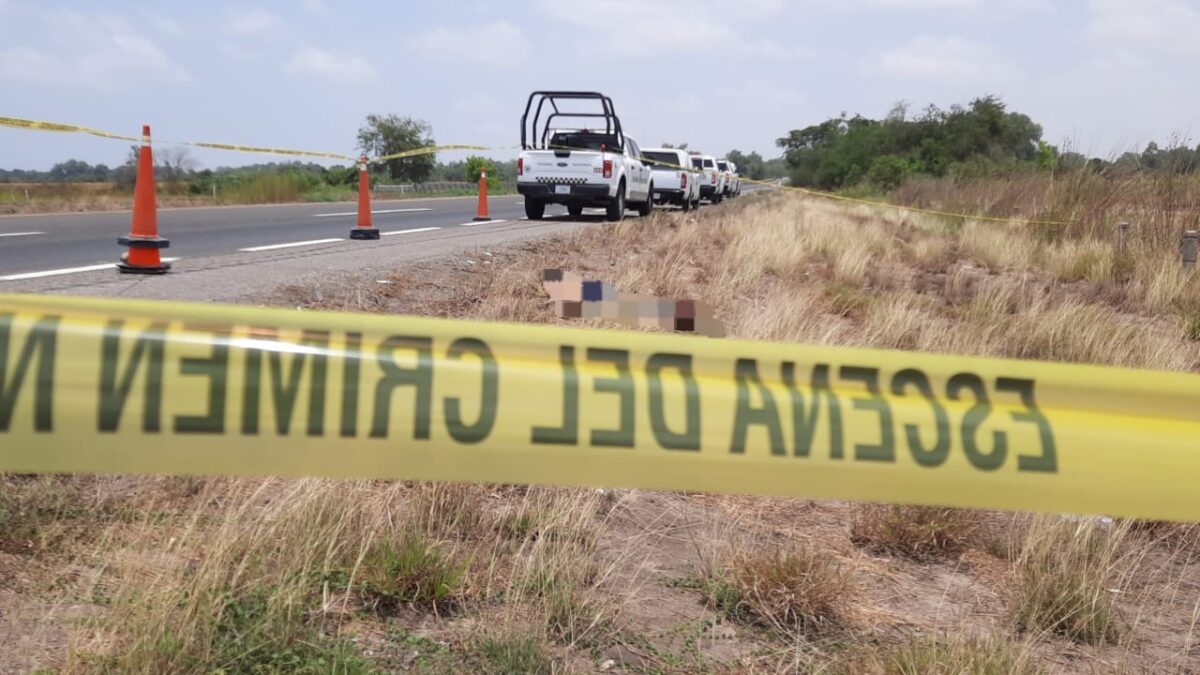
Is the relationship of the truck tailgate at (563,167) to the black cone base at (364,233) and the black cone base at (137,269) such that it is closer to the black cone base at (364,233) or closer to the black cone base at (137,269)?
the black cone base at (364,233)

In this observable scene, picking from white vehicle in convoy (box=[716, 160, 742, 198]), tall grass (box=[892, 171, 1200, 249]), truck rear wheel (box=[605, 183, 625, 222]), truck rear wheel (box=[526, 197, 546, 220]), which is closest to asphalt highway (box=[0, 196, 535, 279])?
truck rear wheel (box=[526, 197, 546, 220])

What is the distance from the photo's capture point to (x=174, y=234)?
12.7 metres

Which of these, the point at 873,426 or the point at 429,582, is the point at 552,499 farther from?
the point at 873,426

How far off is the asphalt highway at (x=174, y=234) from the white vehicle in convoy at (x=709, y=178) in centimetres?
1595

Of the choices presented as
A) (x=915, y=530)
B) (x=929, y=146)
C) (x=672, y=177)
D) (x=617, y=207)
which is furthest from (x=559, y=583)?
(x=929, y=146)

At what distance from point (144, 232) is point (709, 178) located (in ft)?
92.4

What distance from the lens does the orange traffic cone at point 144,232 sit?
732 cm

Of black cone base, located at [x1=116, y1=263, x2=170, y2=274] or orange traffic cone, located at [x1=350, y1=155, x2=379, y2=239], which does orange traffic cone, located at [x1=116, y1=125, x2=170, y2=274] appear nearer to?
black cone base, located at [x1=116, y1=263, x2=170, y2=274]

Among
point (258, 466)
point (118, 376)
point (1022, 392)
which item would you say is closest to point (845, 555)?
point (1022, 392)

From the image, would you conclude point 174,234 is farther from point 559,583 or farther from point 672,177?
point 672,177

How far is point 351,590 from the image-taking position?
9.85 ft

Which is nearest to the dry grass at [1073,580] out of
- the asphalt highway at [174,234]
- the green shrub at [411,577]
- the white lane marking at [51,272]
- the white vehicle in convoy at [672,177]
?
the green shrub at [411,577]

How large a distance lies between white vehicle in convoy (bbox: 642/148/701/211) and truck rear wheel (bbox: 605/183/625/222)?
5.79m

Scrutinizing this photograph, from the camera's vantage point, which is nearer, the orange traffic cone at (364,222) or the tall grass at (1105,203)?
the orange traffic cone at (364,222)
